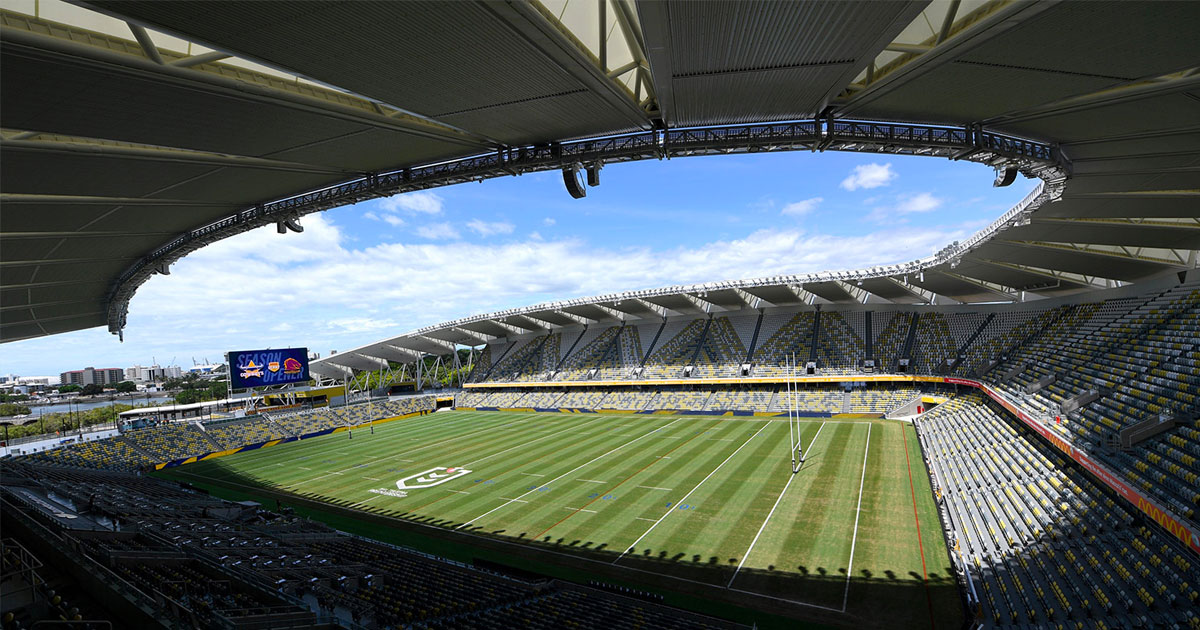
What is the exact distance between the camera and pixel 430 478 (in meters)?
31.0

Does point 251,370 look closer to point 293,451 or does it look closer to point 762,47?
point 293,451

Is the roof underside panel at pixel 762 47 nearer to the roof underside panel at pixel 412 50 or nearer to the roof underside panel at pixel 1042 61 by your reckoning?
the roof underside panel at pixel 1042 61

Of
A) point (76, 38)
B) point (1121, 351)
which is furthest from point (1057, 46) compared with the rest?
point (1121, 351)

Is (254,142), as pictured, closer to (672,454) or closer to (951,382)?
(672,454)

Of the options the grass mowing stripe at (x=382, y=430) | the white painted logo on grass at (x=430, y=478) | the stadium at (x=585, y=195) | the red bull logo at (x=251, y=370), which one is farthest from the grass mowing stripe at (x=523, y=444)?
the red bull logo at (x=251, y=370)

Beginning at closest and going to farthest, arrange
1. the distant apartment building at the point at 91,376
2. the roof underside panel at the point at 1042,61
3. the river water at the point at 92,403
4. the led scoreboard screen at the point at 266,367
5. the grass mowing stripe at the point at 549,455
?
the roof underside panel at the point at 1042,61 → the grass mowing stripe at the point at 549,455 → the led scoreboard screen at the point at 266,367 → the river water at the point at 92,403 → the distant apartment building at the point at 91,376

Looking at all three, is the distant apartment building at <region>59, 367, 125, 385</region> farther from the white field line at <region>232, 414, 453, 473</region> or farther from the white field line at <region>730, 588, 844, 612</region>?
the white field line at <region>730, 588, 844, 612</region>

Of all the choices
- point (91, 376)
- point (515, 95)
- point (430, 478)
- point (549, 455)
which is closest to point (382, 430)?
point (430, 478)

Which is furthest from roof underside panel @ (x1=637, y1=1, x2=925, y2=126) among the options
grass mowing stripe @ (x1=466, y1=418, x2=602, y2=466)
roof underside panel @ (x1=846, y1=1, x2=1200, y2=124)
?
grass mowing stripe @ (x1=466, y1=418, x2=602, y2=466)

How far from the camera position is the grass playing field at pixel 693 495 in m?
16.3

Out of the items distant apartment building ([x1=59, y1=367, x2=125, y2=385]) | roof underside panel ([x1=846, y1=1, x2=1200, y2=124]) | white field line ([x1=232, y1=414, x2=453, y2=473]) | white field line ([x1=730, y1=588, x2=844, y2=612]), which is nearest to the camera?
roof underside panel ([x1=846, y1=1, x2=1200, y2=124])

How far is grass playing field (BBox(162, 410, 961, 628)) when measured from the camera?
16328mm

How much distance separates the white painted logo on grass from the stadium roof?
18304 mm

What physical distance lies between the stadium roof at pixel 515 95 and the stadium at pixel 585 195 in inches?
2.8
